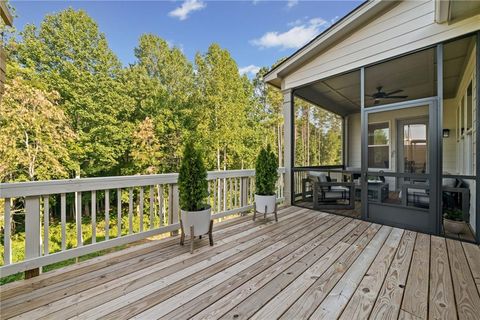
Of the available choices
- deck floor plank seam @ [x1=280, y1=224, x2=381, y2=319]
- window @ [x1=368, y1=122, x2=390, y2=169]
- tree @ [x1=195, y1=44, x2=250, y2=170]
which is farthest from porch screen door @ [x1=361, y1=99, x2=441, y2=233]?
tree @ [x1=195, y1=44, x2=250, y2=170]

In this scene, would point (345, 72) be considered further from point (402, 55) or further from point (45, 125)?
point (45, 125)

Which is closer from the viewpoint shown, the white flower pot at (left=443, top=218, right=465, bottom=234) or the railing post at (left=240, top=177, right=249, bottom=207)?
the white flower pot at (left=443, top=218, right=465, bottom=234)

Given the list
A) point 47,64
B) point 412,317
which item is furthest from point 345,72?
point 47,64

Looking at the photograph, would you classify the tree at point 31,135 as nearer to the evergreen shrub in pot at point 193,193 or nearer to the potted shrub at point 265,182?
the evergreen shrub in pot at point 193,193

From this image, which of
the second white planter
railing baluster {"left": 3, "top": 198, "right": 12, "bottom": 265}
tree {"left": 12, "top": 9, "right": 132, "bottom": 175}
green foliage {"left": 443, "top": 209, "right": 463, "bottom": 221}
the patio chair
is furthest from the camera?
tree {"left": 12, "top": 9, "right": 132, "bottom": 175}

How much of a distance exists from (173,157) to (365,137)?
11224 millimetres

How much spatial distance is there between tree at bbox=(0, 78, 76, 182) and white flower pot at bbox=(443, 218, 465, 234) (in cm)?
1256

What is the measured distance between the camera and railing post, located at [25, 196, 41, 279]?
202 centimetres

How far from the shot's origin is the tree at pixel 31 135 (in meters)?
7.89

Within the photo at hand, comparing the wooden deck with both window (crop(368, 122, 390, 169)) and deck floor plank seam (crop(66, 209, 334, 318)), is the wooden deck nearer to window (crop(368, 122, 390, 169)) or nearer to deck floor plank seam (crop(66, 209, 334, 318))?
deck floor plank seam (crop(66, 209, 334, 318))

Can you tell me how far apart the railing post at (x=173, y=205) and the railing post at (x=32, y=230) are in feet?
4.69

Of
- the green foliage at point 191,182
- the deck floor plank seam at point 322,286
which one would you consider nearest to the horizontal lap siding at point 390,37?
the deck floor plank seam at point 322,286

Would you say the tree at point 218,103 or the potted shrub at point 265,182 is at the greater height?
the tree at point 218,103

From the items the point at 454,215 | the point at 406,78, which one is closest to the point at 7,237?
the point at 454,215
